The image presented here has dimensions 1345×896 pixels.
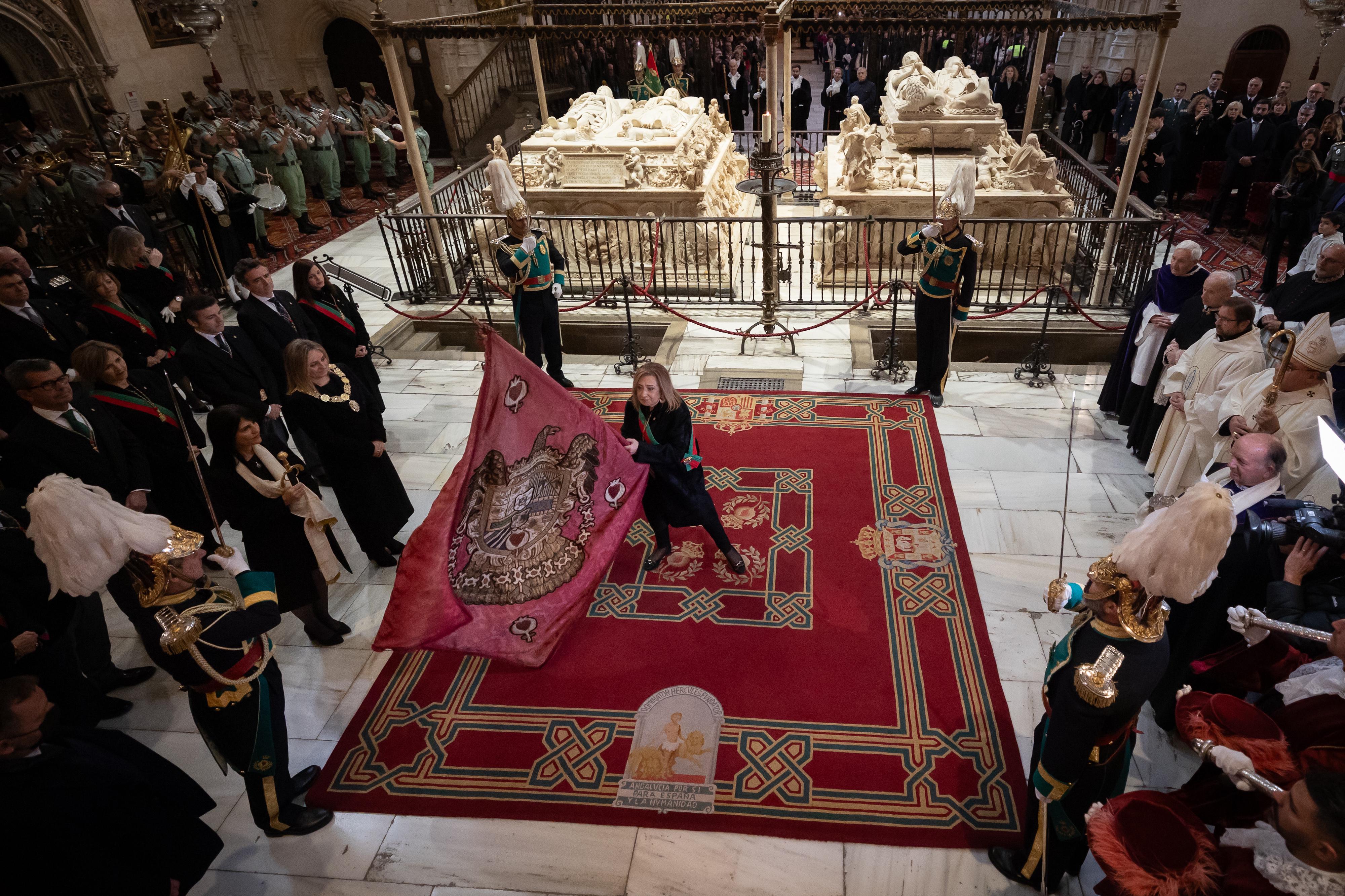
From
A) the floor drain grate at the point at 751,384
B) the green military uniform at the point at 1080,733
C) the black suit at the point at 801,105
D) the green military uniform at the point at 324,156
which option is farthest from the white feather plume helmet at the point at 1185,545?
the green military uniform at the point at 324,156

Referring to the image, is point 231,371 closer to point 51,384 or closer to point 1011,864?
point 51,384

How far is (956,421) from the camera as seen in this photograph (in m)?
6.23

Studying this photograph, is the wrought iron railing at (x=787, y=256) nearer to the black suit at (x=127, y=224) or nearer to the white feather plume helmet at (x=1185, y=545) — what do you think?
the black suit at (x=127, y=224)

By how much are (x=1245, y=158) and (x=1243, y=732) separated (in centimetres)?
1018

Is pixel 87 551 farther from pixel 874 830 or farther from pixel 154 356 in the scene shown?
pixel 154 356

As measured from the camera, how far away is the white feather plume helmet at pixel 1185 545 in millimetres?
2127

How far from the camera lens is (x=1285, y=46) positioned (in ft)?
41.4

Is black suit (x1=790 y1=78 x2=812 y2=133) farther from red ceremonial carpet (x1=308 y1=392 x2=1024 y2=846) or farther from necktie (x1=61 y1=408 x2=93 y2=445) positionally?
necktie (x1=61 y1=408 x2=93 y2=445)

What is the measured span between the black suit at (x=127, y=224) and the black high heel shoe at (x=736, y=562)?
21.6 ft

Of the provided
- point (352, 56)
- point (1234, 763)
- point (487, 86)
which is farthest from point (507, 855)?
point (352, 56)

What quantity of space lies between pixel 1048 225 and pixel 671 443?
674cm

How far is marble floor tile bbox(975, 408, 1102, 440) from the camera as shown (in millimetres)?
5973

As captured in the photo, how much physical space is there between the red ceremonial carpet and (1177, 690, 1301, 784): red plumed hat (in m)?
1.17

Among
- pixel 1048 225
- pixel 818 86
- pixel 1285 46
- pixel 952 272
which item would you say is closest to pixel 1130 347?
pixel 952 272
